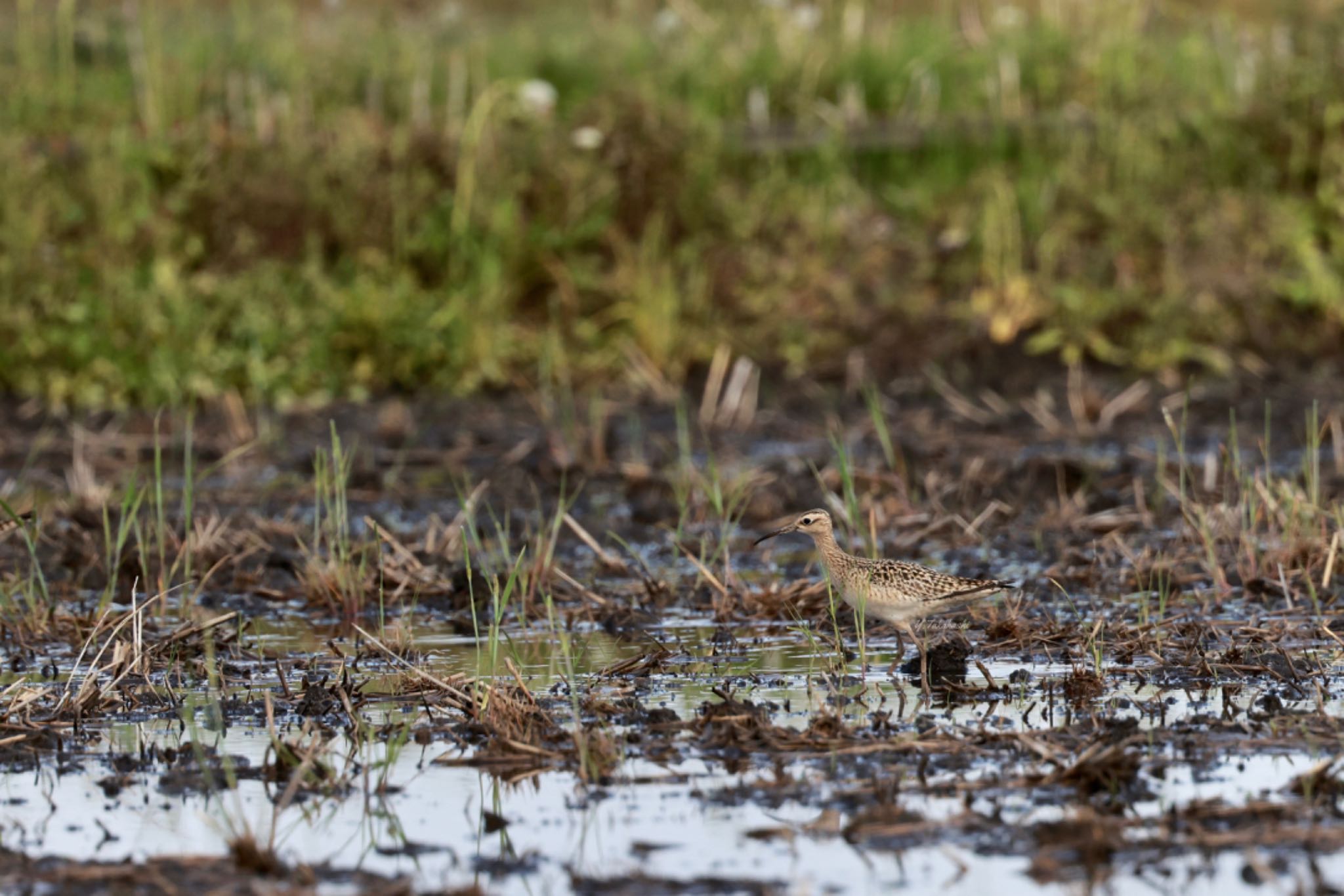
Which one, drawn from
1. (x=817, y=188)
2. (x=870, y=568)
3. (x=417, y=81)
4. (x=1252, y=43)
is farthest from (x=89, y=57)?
(x=870, y=568)

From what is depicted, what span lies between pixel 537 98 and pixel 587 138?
0.53 m

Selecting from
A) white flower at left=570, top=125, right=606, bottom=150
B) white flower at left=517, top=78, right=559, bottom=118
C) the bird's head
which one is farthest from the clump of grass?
white flower at left=517, top=78, right=559, bottom=118

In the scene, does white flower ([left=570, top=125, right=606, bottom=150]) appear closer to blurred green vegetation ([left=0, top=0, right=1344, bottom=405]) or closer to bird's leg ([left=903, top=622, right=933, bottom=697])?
blurred green vegetation ([left=0, top=0, right=1344, bottom=405])

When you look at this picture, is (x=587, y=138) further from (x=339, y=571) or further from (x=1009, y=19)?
(x=339, y=571)

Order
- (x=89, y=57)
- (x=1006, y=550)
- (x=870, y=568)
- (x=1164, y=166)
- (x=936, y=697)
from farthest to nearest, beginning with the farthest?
(x=89, y=57)
(x=1164, y=166)
(x=1006, y=550)
(x=870, y=568)
(x=936, y=697)

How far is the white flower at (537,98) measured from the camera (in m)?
13.2

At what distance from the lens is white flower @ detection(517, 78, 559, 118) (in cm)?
1325

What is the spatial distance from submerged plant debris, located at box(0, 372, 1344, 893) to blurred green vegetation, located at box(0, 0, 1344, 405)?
6.43 ft

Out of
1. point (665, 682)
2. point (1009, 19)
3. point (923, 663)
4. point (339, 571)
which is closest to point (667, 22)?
point (1009, 19)

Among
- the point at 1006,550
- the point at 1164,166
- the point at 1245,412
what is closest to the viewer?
the point at 1006,550

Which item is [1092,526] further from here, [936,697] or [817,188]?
[817,188]

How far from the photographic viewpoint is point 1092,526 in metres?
8.46

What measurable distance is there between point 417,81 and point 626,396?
3.31 m

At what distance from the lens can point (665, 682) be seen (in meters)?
5.90
